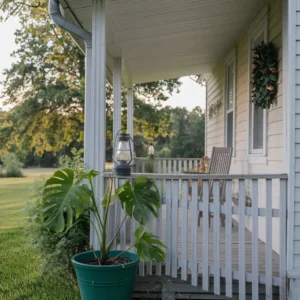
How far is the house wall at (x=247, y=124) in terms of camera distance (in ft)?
13.0

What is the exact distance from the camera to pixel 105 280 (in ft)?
9.77

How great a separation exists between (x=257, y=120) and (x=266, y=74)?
85 cm

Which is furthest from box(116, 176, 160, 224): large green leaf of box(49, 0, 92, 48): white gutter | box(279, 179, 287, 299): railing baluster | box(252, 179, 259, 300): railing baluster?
box(49, 0, 92, 48): white gutter

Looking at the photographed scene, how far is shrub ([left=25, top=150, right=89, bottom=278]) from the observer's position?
11.6 feet

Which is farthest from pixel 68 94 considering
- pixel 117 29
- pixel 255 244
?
pixel 255 244

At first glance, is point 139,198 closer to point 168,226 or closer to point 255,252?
point 168,226

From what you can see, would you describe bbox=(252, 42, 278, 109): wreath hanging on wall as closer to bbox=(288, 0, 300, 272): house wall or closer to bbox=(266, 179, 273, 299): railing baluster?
bbox=(288, 0, 300, 272): house wall

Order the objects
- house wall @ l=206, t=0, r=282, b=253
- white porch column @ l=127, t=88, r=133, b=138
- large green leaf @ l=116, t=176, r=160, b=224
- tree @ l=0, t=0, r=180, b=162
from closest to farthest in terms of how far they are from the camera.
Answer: large green leaf @ l=116, t=176, r=160, b=224
house wall @ l=206, t=0, r=282, b=253
white porch column @ l=127, t=88, r=133, b=138
tree @ l=0, t=0, r=180, b=162

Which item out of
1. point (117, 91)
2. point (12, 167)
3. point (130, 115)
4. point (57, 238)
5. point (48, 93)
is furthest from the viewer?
point (12, 167)

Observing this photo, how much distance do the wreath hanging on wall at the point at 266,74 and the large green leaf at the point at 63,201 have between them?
2.11 metres

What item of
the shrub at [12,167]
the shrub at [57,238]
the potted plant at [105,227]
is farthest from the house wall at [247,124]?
the shrub at [12,167]

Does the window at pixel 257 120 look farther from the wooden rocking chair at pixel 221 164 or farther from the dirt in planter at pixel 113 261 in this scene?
the dirt in planter at pixel 113 261

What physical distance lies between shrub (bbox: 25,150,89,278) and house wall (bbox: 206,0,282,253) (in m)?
1.79

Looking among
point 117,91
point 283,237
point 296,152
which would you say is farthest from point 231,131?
point 283,237
